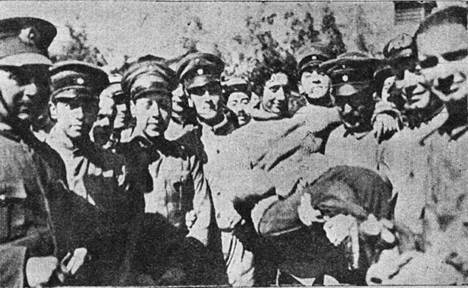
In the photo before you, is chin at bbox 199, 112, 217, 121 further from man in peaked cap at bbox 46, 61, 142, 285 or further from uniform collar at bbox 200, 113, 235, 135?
man in peaked cap at bbox 46, 61, 142, 285

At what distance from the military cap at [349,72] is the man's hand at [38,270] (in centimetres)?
299

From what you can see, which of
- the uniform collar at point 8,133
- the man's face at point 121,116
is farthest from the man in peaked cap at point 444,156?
the uniform collar at point 8,133

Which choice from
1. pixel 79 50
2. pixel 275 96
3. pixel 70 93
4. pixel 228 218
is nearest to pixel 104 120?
pixel 70 93

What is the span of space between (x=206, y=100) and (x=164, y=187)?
87 cm

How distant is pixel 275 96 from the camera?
7059 mm

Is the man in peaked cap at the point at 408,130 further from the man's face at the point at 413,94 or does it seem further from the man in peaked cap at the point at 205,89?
the man in peaked cap at the point at 205,89

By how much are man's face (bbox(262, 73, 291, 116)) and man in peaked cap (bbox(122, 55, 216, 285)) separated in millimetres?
822

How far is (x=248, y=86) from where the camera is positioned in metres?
7.05

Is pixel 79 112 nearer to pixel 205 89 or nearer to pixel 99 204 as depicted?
pixel 99 204

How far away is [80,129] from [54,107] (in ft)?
1.00

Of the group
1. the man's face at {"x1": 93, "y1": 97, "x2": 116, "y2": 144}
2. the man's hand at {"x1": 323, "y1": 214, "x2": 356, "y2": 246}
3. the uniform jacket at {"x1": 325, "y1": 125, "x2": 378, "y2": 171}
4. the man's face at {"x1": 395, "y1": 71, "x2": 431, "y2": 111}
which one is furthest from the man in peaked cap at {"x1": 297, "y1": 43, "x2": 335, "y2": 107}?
the man's face at {"x1": 93, "y1": 97, "x2": 116, "y2": 144}

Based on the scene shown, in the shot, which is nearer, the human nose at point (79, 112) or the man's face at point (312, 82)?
the human nose at point (79, 112)

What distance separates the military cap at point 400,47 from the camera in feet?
23.5

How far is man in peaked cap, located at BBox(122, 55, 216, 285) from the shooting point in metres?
6.86
